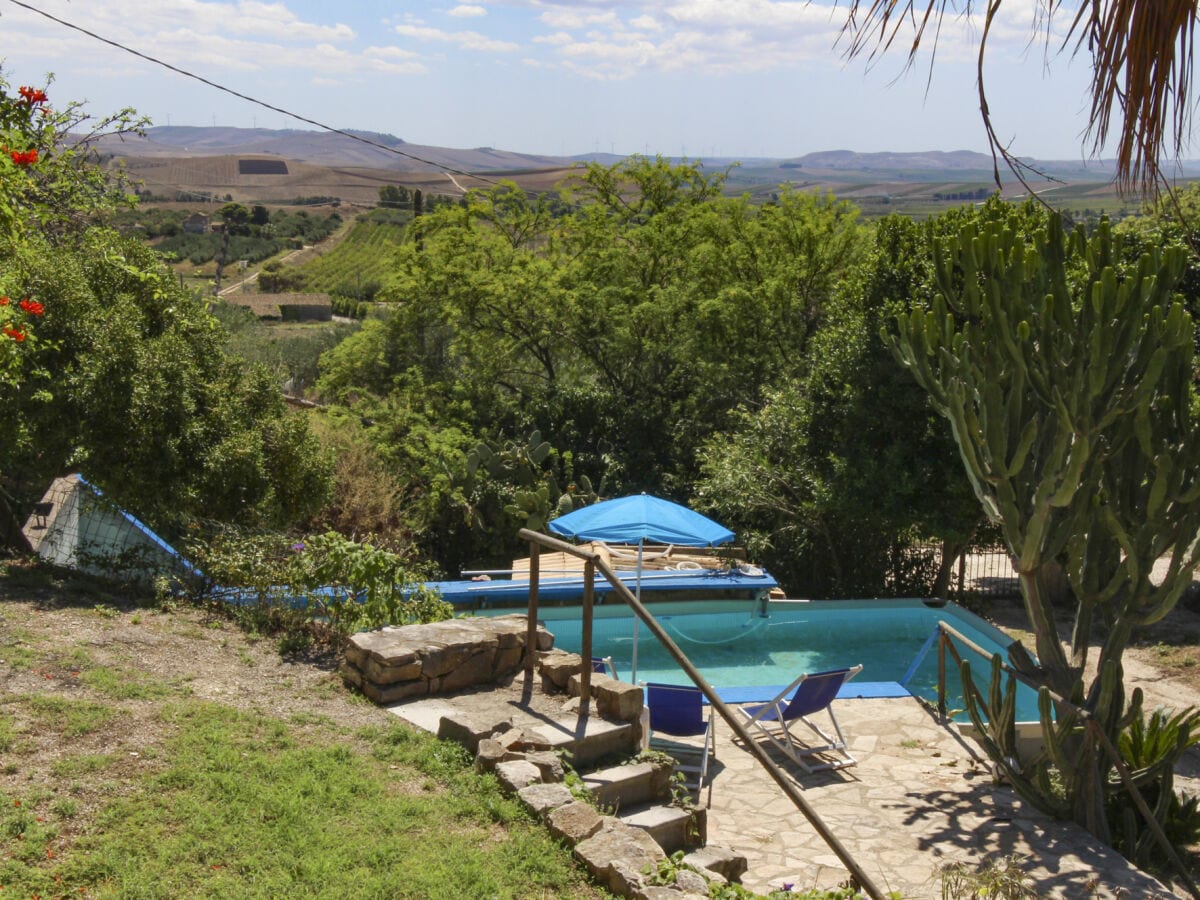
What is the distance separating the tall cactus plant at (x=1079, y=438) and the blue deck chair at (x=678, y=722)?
92.2 inches

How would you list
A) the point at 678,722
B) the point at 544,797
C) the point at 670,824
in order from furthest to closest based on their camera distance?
the point at 678,722 → the point at 670,824 → the point at 544,797

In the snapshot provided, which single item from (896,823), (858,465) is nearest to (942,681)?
(896,823)

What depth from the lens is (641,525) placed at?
10.4 m

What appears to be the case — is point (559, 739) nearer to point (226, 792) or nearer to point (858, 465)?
point (226, 792)

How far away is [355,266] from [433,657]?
73.3 m

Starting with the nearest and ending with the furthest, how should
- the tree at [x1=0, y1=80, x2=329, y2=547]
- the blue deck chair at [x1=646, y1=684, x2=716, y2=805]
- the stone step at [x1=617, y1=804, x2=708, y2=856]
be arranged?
1. the stone step at [x1=617, y1=804, x2=708, y2=856]
2. the blue deck chair at [x1=646, y1=684, x2=716, y2=805]
3. the tree at [x1=0, y1=80, x2=329, y2=547]

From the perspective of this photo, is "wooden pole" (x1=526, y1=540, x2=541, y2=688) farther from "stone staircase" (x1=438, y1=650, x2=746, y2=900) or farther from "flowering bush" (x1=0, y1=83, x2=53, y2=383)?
"flowering bush" (x1=0, y1=83, x2=53, y2=383)

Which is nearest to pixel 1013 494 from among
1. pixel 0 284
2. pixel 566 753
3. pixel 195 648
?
pixel 566 753

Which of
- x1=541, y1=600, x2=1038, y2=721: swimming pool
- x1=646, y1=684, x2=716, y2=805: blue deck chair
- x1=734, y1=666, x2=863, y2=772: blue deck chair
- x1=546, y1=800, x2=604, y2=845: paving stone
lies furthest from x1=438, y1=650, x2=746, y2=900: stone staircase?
x1=541, y1=600, x2=1038, y2=721: swimming pool

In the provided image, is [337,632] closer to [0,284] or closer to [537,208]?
[0,284]

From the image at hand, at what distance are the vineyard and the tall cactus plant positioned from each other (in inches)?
1914

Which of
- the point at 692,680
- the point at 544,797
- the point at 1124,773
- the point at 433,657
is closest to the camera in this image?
the point at 544,797

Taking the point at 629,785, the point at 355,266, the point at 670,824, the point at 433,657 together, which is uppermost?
the point at 355,266

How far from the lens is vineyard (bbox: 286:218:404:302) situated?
64375 mm
